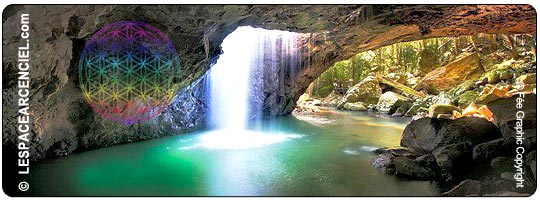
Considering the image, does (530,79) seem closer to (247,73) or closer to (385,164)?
(385,164)

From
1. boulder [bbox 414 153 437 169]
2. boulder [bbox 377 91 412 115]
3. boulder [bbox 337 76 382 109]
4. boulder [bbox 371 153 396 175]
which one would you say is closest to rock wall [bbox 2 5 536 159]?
boulder [bbox 414 153 437 169]

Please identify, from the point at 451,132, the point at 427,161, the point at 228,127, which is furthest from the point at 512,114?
the point at 228,127

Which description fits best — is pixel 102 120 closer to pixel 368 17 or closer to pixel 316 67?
pixel 368 17

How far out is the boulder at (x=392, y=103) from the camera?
626 inches

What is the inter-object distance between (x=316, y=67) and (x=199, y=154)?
7669 millimetres

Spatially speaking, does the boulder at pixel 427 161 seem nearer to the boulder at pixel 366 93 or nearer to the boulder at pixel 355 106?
the boulder at pixel 355 106

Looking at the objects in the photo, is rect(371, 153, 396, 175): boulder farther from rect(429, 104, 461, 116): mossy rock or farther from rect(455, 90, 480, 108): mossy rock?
rect(455, 90, 480, 108): mossy rock

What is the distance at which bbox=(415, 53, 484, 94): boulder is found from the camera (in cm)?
1645

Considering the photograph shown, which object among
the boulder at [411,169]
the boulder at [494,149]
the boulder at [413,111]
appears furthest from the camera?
the boulder at [413,111]

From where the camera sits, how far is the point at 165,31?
5773 mm

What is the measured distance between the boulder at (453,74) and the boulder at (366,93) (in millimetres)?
2547

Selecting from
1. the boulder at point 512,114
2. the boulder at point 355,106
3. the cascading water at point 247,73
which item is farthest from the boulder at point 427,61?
the boulder at point 512,114

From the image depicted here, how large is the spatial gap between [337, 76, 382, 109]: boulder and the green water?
42.4 ft

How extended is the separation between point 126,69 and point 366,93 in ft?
55.7
